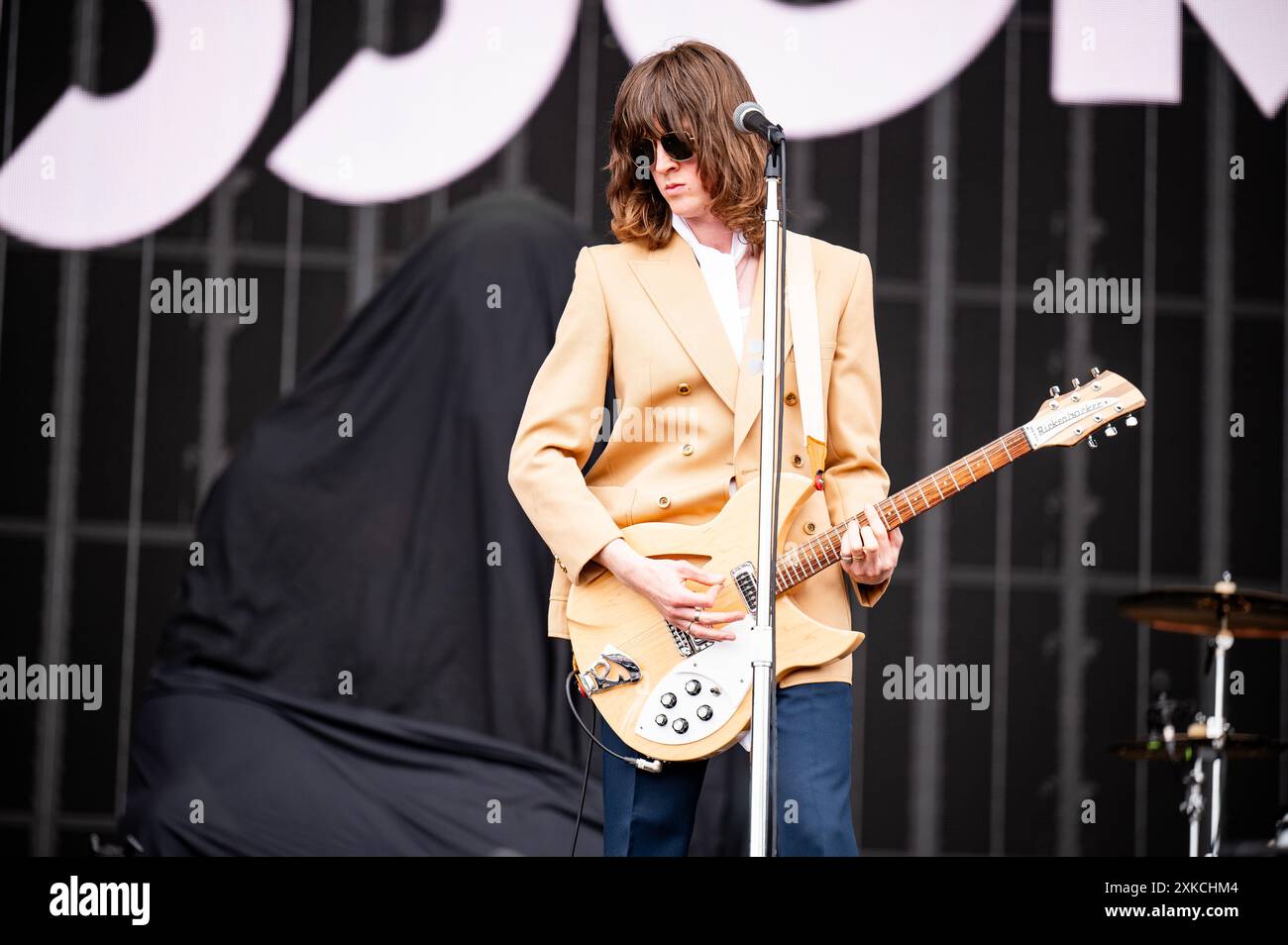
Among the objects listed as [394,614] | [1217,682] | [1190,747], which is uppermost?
[394,614]

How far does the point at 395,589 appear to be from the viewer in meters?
4.90

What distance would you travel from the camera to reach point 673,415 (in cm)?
344

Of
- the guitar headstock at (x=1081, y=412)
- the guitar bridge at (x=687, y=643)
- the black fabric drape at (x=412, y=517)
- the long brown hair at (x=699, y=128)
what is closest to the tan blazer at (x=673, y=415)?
the long brown hair at (x=699, y=128)

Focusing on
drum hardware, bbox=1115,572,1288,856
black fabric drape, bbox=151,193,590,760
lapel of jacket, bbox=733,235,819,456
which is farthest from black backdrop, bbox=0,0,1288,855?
lapel of jacket, bbox=733,235,819,456

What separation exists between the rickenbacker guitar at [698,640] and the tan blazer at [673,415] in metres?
0.05

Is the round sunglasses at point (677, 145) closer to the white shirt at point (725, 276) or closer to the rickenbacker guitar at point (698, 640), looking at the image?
the white shirt at point (725, 276)

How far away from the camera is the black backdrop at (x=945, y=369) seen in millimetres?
4871

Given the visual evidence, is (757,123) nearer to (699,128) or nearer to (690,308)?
(699,128)

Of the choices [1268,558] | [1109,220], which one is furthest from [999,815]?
[1109,220]

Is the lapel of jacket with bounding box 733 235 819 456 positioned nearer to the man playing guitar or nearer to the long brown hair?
A: the man playing guitar

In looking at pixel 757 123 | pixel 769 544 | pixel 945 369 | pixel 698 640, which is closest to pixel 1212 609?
pixel 945 369

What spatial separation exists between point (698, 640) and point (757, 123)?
3.48 feet

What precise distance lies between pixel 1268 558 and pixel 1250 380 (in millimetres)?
A: 548

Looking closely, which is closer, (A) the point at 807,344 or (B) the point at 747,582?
(B) the point at 747,582
